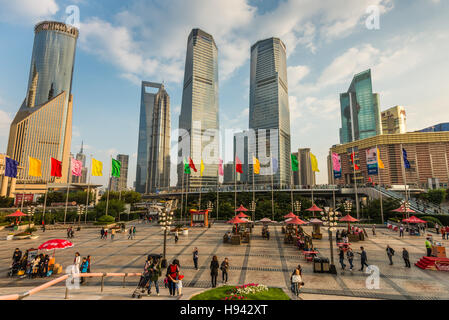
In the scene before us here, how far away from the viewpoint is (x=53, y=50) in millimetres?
196000

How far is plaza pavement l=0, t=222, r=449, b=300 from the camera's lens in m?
12.3

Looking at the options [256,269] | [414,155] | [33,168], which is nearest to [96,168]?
[33,168]

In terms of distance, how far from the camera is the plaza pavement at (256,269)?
12.3 metres

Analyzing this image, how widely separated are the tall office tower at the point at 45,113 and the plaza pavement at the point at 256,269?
6056 inches

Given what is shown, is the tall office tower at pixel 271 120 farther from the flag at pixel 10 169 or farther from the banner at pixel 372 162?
the flag at pixel 10 169

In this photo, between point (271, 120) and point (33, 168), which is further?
point (271, 120)

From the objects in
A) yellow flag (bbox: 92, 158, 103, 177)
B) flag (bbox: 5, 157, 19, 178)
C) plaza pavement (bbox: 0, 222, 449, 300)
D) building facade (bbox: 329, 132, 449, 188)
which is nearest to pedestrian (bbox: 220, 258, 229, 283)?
plaza pavement (bbox: 0, 222, 449, 300)

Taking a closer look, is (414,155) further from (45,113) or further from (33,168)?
(45,113)

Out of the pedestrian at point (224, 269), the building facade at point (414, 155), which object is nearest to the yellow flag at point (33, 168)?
the pedestrian at point (224, 269)

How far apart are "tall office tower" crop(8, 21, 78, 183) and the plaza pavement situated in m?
154

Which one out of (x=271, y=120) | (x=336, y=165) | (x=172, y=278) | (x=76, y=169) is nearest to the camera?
(x=172, y=278)

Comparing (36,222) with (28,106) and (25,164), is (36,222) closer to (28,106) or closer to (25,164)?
(25,164)

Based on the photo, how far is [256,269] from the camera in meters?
16.7

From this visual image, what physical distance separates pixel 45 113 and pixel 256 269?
204719 mm
